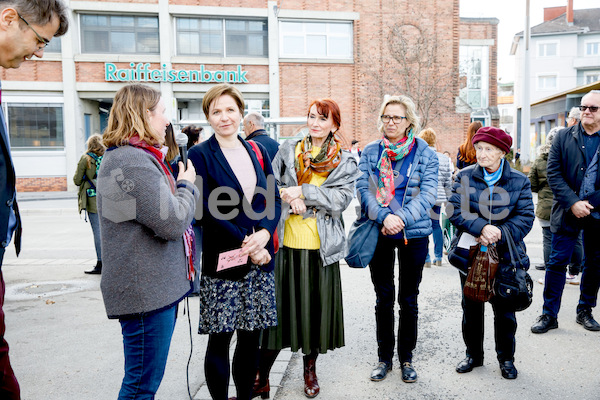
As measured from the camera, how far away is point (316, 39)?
23719 millimetres

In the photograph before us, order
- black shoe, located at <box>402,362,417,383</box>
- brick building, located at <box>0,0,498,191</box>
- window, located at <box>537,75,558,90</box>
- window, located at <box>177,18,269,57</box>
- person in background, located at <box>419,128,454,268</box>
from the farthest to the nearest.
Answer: window, located at <box>537,75,558,90</box> < window, located at <box>177,18,269,57</box> < brick building, located at <box>0,0,498,191</box> < person in background, located at <box>419,128,454,268</box> < black shoe, located at <box>402,362,417,383</box>

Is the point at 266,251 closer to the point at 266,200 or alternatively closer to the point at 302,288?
the point at 266,200

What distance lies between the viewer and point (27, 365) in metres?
3.99

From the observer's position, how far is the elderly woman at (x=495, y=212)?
3670 mm

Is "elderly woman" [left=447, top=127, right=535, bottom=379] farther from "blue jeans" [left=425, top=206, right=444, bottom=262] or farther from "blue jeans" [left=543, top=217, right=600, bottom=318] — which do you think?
"blue jeans" [left=425, top=206, right=444, bottom=262]

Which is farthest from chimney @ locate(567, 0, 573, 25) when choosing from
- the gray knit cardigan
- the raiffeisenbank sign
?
the gray knit cardigan

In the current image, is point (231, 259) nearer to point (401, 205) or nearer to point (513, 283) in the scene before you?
point (401, 205)

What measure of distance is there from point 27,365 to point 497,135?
4201 millimetres

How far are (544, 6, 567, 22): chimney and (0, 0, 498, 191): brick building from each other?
42.9 m

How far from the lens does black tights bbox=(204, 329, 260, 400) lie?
2951 millimetres

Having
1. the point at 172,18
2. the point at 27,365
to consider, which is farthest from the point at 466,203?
the point at 172,18

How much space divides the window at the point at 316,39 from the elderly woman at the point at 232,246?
21.5m

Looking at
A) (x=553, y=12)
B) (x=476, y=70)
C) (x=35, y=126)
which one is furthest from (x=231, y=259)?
(x=553, y=12)

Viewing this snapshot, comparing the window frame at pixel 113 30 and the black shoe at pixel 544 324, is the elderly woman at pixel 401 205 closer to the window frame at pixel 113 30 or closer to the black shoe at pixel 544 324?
the black shoe at pixel 544 324
